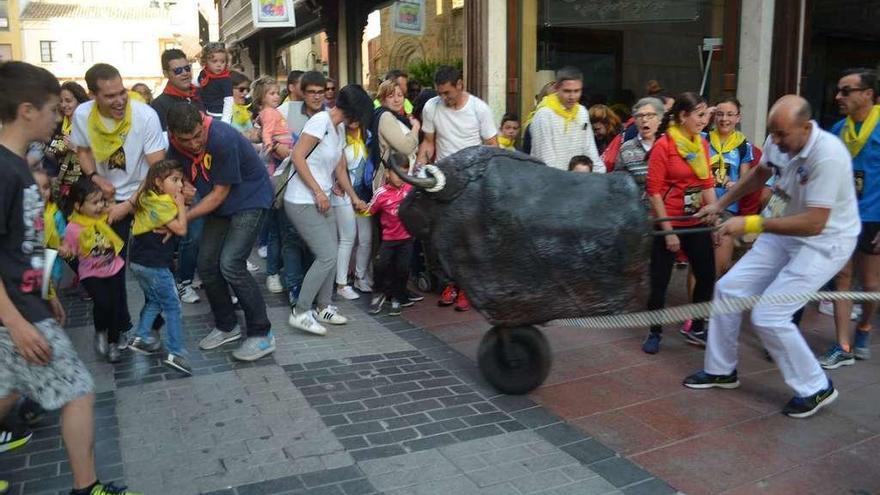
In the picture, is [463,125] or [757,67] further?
[757,67]

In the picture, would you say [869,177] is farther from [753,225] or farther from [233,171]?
[233,171]

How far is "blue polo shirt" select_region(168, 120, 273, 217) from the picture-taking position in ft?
16.0

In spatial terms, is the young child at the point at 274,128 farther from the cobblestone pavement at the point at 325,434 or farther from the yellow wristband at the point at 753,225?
the yellow wristband at the point at 753,225

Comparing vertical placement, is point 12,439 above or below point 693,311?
below

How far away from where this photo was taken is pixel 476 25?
31.9ft

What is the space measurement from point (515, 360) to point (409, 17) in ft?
29.4

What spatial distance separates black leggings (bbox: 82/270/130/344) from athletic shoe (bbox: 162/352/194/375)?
548 millimetres

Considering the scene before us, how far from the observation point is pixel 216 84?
832 centimetres

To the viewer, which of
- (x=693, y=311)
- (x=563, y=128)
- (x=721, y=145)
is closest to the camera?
(x=693, y=311)

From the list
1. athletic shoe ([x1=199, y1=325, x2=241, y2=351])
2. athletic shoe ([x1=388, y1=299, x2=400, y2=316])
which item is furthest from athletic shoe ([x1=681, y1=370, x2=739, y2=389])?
athletic shoe ([x1=199, y1=325, x2=241, y2=351])

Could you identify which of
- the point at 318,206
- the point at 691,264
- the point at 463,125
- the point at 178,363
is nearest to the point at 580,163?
the point at 463,125

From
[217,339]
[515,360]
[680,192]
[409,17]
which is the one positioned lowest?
[217,339]

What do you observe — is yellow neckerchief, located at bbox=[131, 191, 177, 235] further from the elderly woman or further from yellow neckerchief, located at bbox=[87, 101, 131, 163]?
the elderly woman

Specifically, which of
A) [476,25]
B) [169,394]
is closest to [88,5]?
[476,25]
